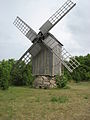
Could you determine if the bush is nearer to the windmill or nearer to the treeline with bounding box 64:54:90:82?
the windmill

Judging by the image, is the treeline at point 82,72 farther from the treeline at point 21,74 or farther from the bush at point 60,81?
the bush at point 60,81

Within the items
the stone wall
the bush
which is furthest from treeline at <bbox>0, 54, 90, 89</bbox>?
the bush

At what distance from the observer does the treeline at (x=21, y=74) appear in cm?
2425

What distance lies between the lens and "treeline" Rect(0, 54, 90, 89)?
24.2 metres

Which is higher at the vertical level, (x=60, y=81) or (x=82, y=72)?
(x=82, y=72)

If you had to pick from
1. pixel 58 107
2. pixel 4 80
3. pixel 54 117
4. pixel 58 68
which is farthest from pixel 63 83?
pixel 54 117

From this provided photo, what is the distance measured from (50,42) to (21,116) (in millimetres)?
15292

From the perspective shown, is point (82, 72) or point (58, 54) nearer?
point (58, 54)

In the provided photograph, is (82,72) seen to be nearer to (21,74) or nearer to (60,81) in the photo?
(21,74)

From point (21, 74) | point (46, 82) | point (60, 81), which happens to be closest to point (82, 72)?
point (21, 74)

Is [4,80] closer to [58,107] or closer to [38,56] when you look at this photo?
[38,56]

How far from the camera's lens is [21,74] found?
32.4 m

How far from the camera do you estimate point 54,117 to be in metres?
10.7

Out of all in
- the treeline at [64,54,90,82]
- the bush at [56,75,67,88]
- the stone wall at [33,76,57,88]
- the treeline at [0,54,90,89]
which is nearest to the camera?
the treeline at [0,54,90,89]
